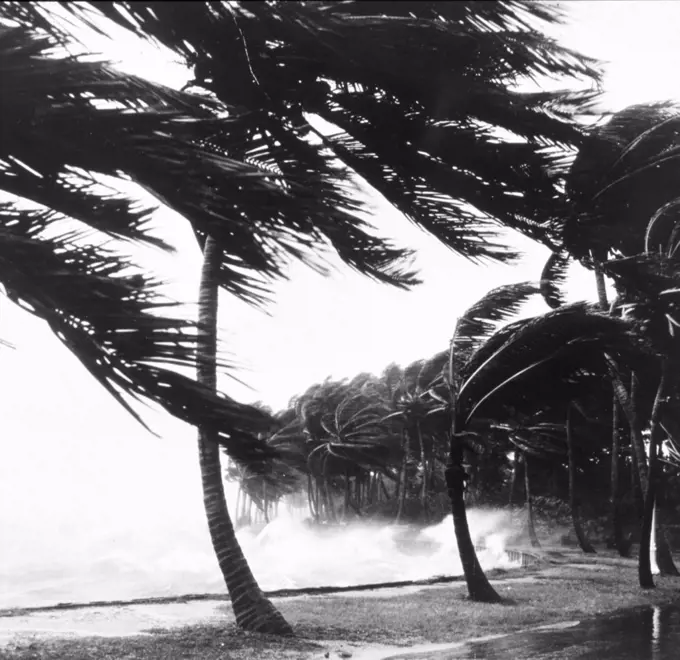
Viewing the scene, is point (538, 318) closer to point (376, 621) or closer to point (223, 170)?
point (376, 621)

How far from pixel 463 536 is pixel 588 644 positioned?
4.44m

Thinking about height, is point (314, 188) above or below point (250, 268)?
above

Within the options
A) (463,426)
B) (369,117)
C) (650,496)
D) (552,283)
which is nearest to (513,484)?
(650,496)

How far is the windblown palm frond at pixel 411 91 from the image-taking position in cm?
242

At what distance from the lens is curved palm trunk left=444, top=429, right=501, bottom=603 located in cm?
1130

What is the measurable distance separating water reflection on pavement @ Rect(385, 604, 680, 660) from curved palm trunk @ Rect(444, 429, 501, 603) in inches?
95.2

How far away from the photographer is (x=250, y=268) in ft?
9.46

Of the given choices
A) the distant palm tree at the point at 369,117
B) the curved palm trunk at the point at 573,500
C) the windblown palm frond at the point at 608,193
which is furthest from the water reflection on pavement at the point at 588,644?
the curved palm trunk at the point at 573,500

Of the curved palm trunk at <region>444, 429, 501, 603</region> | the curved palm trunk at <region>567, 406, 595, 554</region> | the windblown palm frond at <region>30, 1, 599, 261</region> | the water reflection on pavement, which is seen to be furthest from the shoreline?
the windblown palm frond at <region>30, 1, 599, 261</region>

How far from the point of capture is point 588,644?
729 cm

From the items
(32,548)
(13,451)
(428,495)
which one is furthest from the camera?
(428,495)

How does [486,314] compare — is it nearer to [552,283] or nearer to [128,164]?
[552,283]

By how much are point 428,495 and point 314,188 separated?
32157 mm

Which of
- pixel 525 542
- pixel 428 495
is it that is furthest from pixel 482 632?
pixel 428 495
